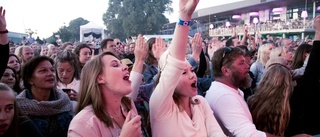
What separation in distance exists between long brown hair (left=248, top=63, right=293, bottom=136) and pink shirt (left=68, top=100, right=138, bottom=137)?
4.64 ft

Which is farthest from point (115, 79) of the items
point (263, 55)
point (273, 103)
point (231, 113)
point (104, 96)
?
point (263, 55)

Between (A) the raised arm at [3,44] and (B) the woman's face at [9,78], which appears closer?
(A) the raised arm at [3,44]

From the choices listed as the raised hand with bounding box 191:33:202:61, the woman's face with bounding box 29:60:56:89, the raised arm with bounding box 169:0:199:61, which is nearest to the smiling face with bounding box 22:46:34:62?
the woman's face with bounding box 29:60:56:89

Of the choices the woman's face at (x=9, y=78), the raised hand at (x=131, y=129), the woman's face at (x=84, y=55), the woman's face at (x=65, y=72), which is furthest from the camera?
the woman's face at (x=84, y=55)

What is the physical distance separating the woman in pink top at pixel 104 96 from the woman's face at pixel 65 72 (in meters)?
1.85

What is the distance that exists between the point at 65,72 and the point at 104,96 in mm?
2021

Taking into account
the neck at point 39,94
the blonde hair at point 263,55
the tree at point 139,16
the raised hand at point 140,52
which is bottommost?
the neck at point 39,94

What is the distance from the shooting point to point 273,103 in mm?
2848

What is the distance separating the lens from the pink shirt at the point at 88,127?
1.98 m

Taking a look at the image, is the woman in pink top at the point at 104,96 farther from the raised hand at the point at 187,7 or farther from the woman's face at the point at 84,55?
the woman's face at the point at 84,55

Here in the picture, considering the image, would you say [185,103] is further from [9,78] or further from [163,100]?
[9,78]

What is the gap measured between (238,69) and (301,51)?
285 centimetres

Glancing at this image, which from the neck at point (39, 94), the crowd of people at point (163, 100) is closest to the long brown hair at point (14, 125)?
the crowd of people at point (163, 100)

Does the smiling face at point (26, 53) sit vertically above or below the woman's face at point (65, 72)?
above
